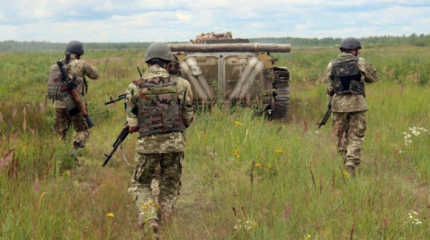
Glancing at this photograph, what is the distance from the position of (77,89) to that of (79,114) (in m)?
0.41

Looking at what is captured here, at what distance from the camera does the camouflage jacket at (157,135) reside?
440 cm

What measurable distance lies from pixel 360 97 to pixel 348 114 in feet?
1.03

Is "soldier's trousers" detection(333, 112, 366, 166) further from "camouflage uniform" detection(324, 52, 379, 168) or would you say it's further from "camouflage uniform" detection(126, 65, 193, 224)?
"camouflage uniform" detection(126, 65, 193, 224)

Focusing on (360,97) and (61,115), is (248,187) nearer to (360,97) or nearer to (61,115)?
(360,97)

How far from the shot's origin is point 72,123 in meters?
7.32

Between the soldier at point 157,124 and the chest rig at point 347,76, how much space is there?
287cm

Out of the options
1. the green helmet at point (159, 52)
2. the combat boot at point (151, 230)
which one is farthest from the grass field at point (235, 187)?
the green helmet at point (159, 52)

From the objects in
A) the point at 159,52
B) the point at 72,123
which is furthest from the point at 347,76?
the point at 72,123

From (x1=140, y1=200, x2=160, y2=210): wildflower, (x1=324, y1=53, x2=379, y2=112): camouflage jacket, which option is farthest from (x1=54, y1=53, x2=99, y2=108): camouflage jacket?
(x1=324, y1=53, x2=379, y2=112): camouflage jacket

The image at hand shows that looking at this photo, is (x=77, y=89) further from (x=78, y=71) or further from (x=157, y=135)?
(x=157, y=135)

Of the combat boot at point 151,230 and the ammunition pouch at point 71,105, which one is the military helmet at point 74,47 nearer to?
the ammunition pouch at point 71,105

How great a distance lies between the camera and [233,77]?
380 inches

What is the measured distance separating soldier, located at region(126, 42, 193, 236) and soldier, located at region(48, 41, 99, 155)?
2.69m

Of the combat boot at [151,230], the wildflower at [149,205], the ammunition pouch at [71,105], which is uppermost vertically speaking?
the ammunition pouch at [71,105]
